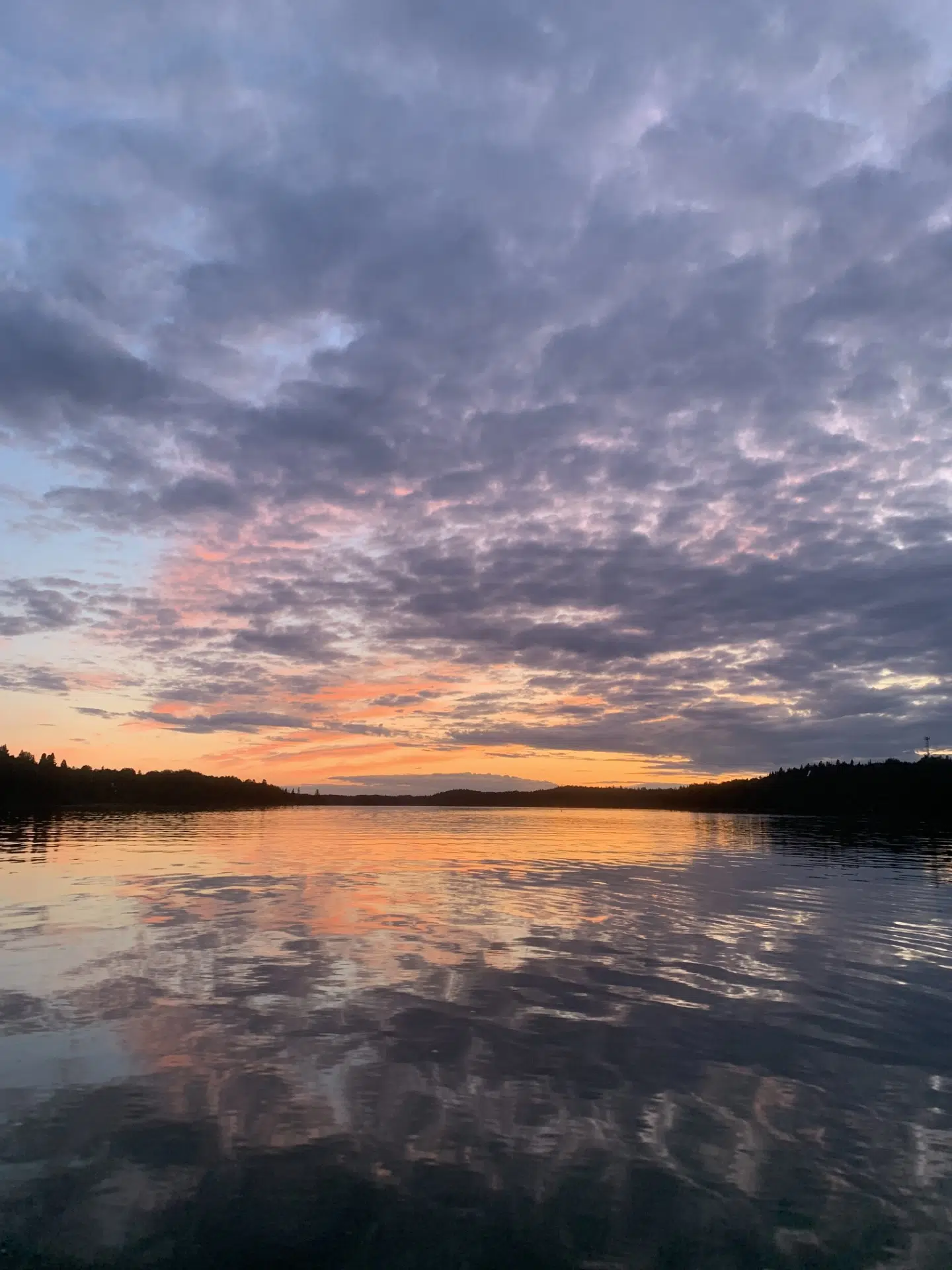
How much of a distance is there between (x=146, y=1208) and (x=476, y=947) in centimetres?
1695

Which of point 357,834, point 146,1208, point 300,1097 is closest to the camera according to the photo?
point 146,1208

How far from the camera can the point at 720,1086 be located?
1420 cm

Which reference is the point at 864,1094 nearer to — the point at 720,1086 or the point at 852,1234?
the point at 720,1086

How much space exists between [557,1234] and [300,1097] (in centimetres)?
549

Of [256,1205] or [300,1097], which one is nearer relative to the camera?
[256,1205]

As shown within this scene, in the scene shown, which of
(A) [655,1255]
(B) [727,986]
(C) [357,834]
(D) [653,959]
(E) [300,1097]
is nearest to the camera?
(A) [655,1255]

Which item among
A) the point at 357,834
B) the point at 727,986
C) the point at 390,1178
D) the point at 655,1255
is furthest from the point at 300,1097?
the point at 357,834

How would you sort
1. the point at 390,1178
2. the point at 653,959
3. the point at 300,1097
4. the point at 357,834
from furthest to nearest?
the point at 357,834, the point at 653,959, the point at 300,1097, the point at 390,1178

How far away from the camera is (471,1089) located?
45.1 feet

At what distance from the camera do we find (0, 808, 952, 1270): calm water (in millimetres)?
9398

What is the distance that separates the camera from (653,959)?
24.6 m

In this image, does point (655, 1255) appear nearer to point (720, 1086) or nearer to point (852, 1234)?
point (852, 1234)

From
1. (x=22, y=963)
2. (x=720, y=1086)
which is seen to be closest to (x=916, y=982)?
(x=720, y=1086)

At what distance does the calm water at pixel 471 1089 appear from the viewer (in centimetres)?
940
